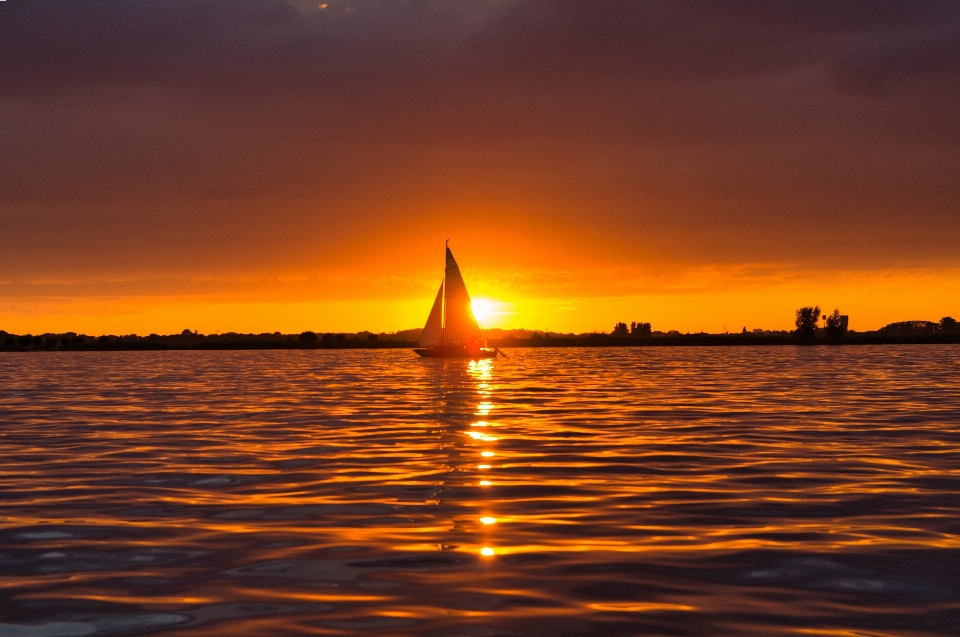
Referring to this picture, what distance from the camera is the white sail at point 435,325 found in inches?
4755

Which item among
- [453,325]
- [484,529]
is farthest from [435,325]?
[484,529]

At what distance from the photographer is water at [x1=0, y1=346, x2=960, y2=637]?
9.16 meters

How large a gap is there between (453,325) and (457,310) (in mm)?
2308

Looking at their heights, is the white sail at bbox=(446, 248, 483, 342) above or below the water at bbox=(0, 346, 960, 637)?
above

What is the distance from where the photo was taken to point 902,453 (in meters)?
21.5

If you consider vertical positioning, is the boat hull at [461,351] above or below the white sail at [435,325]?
below

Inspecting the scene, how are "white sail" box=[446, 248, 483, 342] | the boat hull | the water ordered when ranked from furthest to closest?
the boat hull < "white sail" box=[446, 248, 483, 342] < the water

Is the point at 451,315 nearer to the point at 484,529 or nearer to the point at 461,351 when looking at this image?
the point at 461,351

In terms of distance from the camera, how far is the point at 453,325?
391 feet

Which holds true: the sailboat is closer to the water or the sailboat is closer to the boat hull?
the boat hull

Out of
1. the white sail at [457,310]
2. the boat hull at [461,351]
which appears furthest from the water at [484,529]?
the boat hull at [461,351]

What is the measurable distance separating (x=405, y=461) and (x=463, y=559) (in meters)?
9.76

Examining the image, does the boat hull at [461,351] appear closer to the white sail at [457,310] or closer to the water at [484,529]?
the white sail at [457,310]

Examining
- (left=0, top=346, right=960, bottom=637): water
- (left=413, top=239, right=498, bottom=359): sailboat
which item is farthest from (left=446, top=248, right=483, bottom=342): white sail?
(left=0, top=346, right=960, bottom=637): water
